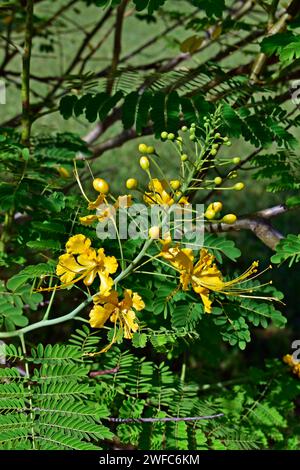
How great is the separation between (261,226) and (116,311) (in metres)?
0.68

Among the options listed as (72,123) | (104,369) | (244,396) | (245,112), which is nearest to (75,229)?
(104,369)

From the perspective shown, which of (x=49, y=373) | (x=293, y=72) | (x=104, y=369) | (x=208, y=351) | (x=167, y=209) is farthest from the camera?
(x=293, y=72)

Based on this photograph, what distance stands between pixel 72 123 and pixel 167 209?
6.88 metres

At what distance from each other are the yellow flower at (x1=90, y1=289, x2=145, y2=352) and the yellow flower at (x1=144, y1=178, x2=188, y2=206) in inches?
7.6

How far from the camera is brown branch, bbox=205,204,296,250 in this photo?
1905 mm

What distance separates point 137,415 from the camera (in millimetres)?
1696

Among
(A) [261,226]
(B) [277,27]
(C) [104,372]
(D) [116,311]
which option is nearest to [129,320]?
(D) [116,311]

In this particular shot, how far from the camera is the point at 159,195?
4.48ft

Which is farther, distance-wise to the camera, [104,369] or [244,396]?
[244,396]

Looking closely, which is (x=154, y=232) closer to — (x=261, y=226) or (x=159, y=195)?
(x=159, y=195)

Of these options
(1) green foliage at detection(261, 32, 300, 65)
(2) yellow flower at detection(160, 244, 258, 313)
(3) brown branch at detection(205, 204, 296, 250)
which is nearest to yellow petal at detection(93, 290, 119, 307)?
(2) yellow flower at detection(160, 244, 258, 313)

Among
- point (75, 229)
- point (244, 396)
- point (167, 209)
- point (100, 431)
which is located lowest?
point (244, 396)

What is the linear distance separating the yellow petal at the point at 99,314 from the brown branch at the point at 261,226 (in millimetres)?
613

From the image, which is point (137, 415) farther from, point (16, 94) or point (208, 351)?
point (16, 94)
